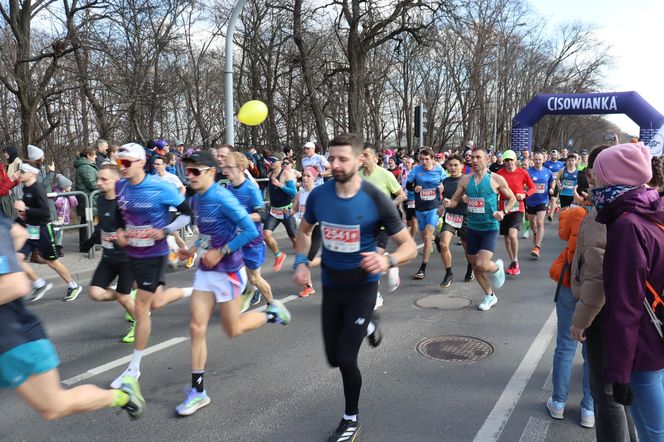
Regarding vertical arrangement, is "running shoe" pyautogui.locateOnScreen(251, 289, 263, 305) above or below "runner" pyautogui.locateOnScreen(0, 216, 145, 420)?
below

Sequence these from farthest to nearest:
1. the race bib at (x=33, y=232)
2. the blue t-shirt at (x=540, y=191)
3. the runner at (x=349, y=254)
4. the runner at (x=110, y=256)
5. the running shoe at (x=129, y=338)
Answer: the blue t-shirt at (x=540, y=191)
the race bib at (x=33, y=232)
the running shoe at (x=129, y=338)
the runner at (x=110, y=256)
the runner at (x=349, y=254)

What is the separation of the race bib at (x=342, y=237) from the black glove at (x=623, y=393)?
5.36 feet

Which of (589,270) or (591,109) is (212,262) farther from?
(591,109)

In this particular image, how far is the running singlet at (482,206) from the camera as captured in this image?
21.3ft

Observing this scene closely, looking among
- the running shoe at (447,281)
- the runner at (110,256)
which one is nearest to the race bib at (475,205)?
the running shoe at (447,281)

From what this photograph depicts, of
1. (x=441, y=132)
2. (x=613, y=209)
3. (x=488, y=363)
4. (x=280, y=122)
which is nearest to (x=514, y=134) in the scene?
(x=280, y=122)

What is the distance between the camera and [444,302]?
6.84 m

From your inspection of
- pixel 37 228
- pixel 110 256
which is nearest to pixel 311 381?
pixel 110 256

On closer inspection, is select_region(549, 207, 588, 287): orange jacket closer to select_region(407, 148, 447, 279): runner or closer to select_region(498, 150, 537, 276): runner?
select_region(407, 148, 447, 279): runner

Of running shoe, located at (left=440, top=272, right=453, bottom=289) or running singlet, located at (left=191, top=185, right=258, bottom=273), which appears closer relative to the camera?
running singlet, located at (left=191, top=185, right=258, bottom=273)

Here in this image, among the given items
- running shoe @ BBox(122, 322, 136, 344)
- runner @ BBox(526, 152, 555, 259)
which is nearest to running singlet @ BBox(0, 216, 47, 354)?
running shoe @ BBox(122, 322, 136, 344)

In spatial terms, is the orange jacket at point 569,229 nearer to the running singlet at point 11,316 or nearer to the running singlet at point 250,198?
the running singlet at point 11,316

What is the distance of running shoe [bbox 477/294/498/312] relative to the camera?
647cm

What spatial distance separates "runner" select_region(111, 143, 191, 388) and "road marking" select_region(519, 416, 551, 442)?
113 inches
